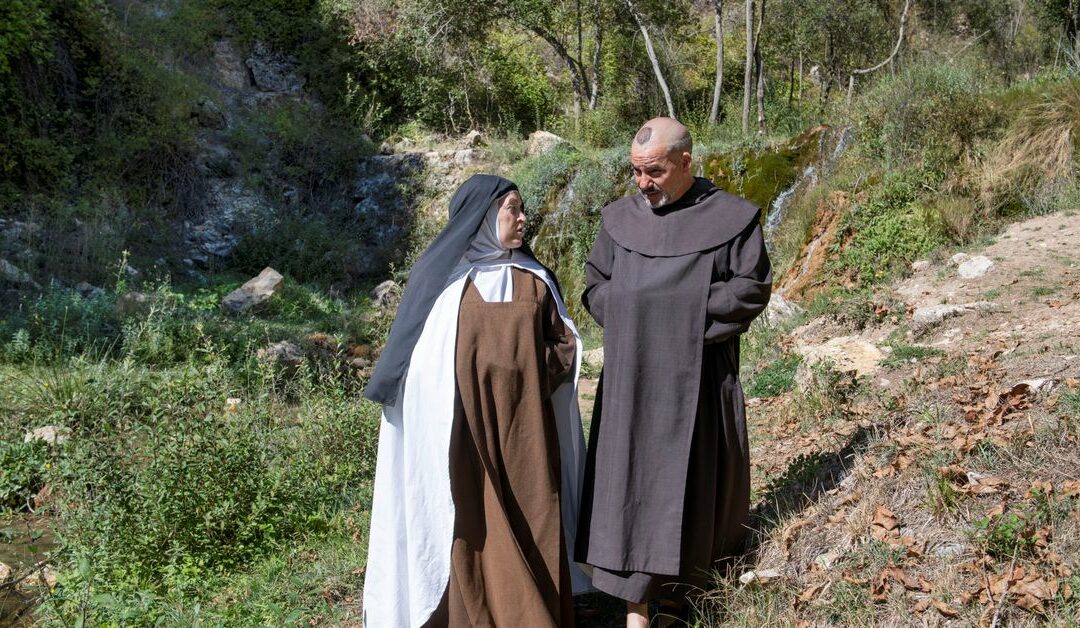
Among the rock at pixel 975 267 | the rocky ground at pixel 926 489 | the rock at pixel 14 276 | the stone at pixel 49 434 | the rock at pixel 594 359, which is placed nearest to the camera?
the rocky ground at pixel 926 489

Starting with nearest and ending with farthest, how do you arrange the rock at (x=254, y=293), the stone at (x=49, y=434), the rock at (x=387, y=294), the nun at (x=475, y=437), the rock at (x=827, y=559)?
1. the nun at (x=475, y=437)
2. the rock at (x=827, y=559)
3. the stone at (x=49, y=434)
4. the rock at (x=254, y=293)
5. the rock at (x=387, y=294)

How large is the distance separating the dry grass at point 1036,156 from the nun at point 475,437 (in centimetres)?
616

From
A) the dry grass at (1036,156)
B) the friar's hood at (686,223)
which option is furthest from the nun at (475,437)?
the dry grass at (1036,156)

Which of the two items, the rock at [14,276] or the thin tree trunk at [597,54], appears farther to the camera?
the thin tree trunk at [597,54]

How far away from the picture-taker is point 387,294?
12.0 m

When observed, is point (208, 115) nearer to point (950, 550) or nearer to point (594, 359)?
point (594, 359)

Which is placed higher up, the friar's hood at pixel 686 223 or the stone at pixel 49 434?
the friar's hood at pixel 686 223

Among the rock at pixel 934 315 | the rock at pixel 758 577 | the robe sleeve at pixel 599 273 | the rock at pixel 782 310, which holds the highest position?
the robe sleeve at pixel 599 273

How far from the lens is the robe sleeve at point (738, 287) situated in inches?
122

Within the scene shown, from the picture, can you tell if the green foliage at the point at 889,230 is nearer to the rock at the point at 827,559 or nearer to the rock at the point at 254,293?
the rock at the point at 827,559

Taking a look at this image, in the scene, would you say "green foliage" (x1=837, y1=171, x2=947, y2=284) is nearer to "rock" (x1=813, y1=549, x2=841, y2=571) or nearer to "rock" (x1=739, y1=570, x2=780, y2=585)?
"rock" (x1=813, y1=549, x2=841, y2=571)

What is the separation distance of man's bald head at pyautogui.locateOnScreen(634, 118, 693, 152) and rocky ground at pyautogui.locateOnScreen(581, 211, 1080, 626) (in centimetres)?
160

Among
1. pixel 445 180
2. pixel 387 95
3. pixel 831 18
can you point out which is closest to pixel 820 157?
pixel 831 18

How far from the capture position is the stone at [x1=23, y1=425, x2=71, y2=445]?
19.4 ft
